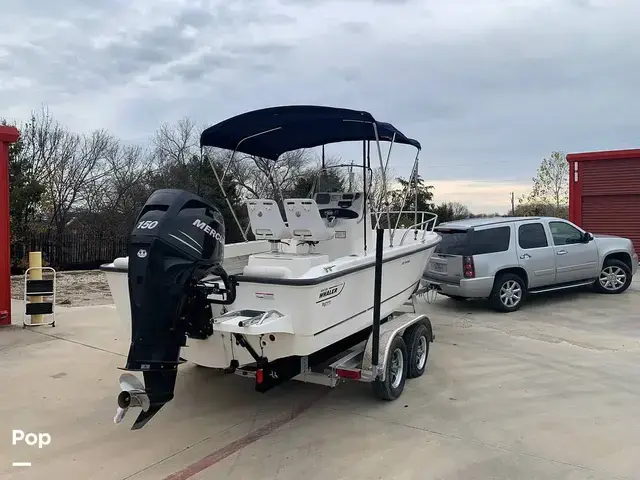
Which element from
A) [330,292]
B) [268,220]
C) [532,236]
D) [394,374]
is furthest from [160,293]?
[532,236]

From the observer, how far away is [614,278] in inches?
434

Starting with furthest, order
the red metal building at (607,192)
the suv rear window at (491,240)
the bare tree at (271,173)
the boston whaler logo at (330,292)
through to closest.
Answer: the red metal building at (607,192), the suv rear window at (491,240), the bare tree at (271,173), the boston whaler logo at (330,292)

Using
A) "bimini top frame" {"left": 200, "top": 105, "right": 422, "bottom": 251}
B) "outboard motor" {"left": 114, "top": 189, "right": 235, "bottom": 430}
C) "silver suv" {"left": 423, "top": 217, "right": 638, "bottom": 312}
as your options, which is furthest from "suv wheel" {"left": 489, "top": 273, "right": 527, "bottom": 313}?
"outboard motor" {"left": 114, "top": 189, "right": 235, "bottom": 430}

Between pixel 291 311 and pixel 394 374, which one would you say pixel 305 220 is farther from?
pixel 394 374

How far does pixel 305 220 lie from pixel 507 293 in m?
5.28

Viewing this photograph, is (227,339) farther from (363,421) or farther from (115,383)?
(115,383)

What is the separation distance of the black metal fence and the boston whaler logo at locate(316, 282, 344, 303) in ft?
51.2

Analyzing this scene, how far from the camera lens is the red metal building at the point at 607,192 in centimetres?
1523

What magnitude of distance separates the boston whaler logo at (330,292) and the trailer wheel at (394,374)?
2.91 feet

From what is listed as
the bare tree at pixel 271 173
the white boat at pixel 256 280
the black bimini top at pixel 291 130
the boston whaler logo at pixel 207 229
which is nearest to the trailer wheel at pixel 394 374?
the white boat at pixel 256 280

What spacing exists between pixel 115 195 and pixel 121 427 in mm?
21150

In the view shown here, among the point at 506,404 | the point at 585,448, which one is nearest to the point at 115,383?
the point at 506,404

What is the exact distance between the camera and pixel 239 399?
5.44 m

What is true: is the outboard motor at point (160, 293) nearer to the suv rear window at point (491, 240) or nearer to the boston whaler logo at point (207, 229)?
the boston whaler logo at point (207, 229)
